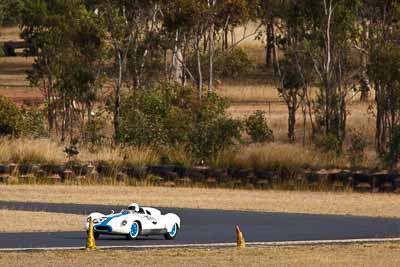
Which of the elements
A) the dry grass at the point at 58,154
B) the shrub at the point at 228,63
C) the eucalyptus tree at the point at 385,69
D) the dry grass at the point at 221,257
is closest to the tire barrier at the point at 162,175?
the dry grass at the point at 58,154

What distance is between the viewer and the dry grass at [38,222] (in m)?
23.4

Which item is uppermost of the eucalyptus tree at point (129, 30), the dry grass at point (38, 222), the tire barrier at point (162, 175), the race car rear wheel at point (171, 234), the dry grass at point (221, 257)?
the eucalyptus tree at point (129, 30)

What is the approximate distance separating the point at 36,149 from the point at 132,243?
60.8 ft

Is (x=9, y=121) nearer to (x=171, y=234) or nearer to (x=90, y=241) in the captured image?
(x=171, y=234)

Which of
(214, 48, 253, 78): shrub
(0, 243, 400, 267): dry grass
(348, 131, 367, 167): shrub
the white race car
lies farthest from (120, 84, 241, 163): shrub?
(0, 243, 400, 267): dry grass

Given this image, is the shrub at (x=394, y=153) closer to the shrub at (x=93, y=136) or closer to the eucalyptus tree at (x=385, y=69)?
the eucalyptus tree at (x=385, y=69)

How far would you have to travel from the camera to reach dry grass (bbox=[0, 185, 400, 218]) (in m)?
29.7

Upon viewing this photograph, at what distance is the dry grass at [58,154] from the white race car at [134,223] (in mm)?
16603

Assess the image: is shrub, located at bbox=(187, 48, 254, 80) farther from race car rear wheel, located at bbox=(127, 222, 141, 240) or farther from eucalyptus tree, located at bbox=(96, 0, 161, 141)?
race car rear wheel, located at bbox=(127, 222, 141, 240)

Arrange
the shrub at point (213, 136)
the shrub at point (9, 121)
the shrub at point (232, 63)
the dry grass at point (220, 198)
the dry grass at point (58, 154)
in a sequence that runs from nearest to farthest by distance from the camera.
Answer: the dry grass at point (220, 198) → the dry grass at point (58, 154) → the shrub at point (213, 136) → the shrub at point (9, 121) → the shrub at point (232, 63)

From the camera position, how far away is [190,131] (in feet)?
132

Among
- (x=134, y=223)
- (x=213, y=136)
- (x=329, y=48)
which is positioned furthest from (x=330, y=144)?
(x=134, y=223)

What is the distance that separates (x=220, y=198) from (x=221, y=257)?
14.3m

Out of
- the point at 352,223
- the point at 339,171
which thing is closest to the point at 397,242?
the point at 352,223
